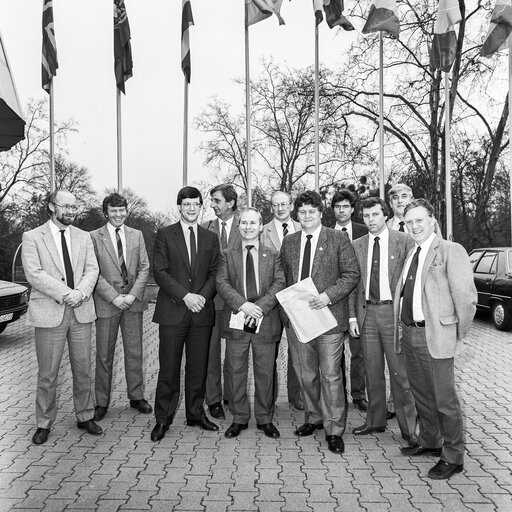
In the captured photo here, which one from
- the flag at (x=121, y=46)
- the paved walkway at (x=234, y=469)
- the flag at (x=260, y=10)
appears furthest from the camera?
the flag at (x=121, y=46)

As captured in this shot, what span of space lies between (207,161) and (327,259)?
902 inches

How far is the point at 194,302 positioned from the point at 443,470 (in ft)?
7.60

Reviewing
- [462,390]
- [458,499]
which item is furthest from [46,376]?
[462,390]

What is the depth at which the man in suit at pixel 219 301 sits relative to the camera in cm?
597

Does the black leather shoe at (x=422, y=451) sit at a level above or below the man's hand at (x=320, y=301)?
below

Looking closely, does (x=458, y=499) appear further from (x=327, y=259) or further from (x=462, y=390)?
(x=462, y=390)

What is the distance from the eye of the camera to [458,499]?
383 centimetres

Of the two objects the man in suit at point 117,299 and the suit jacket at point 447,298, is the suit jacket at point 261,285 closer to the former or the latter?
the man in suit at point 117,299

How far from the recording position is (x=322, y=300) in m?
4.96

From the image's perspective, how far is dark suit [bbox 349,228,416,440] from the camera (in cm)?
501

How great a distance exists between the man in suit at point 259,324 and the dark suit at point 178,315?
0.18m

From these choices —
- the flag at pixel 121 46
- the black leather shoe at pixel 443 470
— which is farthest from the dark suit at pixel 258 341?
the flag at pixel 121 46

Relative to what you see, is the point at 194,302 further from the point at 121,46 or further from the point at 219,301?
the point at 121,46

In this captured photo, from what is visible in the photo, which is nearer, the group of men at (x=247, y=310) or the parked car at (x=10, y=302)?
the group of men at (x=247, y=310)
